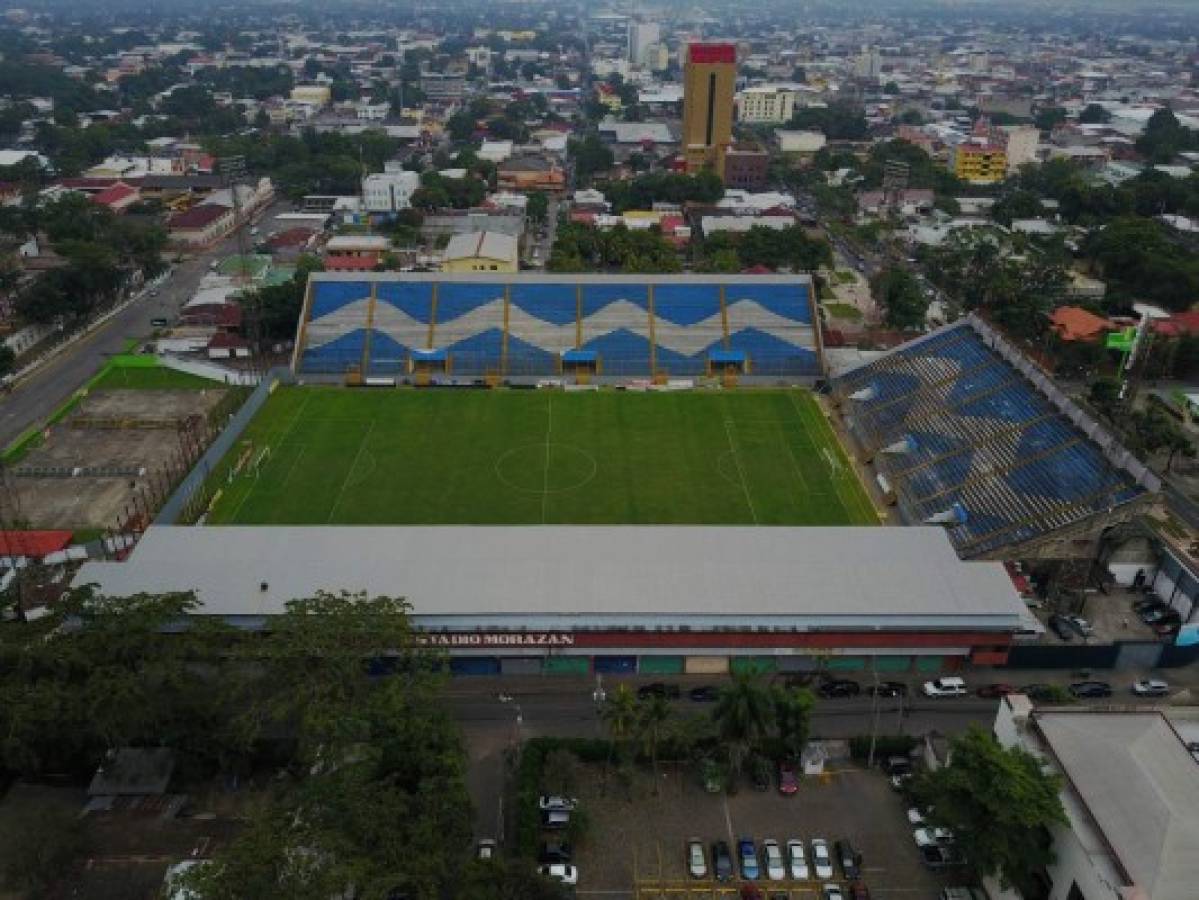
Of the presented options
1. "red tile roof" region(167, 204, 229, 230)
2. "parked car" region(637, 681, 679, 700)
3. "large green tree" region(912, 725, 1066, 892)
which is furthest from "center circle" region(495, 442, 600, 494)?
"red tile roof" region(167, 204, 229, 230)

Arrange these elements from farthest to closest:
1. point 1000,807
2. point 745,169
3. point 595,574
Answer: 1. point 745,169
2. point 595,574
3. point 1000,807

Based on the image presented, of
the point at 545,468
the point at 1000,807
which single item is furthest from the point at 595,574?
the point at 1000,807

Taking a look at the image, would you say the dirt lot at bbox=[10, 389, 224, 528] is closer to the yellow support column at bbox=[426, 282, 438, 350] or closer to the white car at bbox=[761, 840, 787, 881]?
the yellow support column at bbox=[426, 282, 438, 350]

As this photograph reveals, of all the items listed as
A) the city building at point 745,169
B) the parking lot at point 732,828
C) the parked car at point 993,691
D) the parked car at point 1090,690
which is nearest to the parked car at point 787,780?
Result: the parking lot at point 732,828

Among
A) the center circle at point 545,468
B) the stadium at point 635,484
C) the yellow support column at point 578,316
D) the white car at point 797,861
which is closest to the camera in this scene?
the white car at point 797,861

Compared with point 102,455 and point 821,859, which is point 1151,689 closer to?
point 821,859

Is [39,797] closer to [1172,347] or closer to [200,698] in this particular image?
[200,698]

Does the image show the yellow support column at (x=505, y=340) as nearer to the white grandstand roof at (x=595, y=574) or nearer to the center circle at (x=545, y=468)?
the center circle at (x=545, y=468)
